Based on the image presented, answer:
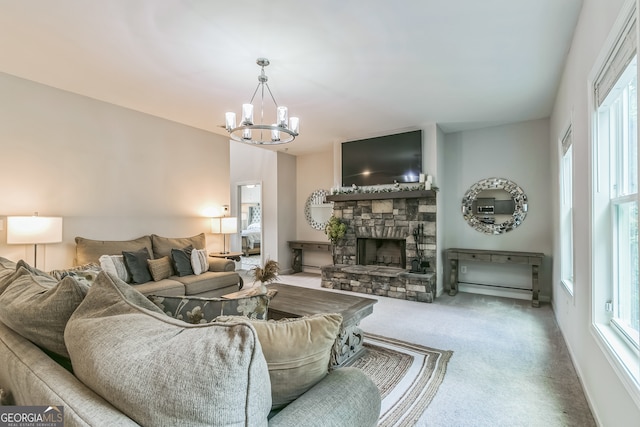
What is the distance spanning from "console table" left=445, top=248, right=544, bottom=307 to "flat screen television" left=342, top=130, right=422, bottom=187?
1.34m

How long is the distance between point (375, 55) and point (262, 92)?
53.3 inches

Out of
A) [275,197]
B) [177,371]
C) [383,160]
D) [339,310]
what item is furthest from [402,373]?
[275,197]

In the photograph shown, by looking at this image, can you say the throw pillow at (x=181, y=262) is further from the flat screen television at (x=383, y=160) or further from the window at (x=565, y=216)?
the window at (x=565, y=216)

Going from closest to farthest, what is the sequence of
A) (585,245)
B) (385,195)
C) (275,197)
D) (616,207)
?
1. (616,207)
2. (585,245)
3. (385,195)
4. (275,197)

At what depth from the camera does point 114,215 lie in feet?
13.3

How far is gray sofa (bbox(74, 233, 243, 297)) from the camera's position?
3.53 m

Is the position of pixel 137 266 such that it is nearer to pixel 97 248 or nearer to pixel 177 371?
pixel 97 248

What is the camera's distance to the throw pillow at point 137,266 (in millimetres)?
3504

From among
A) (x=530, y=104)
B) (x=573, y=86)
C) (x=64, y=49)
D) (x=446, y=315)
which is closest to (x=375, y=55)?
(x=573, y=86)

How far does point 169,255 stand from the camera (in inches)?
163

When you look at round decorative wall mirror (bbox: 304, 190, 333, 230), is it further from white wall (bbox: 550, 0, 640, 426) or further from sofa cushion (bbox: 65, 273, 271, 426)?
sofa cushion (bbox: 65, 273, 271, 426)

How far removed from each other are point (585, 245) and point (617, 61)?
1210 mm

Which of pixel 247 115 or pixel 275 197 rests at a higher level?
pixel 247 115

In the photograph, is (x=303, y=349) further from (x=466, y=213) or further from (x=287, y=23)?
(x=466, y=213)
